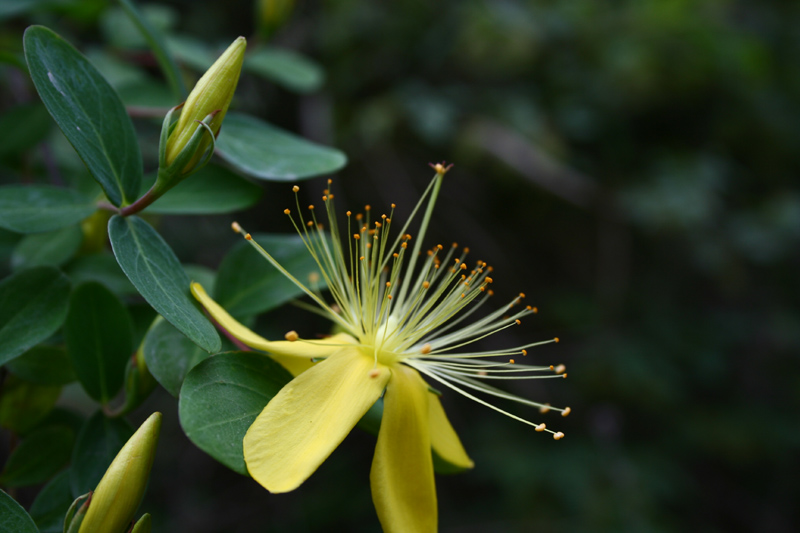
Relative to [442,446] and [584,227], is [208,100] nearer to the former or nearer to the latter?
[442,446]

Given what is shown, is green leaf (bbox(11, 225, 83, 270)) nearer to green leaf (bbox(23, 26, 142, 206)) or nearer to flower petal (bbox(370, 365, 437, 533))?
green leaf (bbox(23, 26, 142, 206))

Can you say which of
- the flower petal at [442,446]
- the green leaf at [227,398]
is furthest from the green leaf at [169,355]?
the flower petal at [442,446]

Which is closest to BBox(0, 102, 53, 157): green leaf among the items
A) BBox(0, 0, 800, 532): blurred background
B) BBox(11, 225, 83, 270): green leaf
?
BBox(11, 225, 83, 270): green leaf

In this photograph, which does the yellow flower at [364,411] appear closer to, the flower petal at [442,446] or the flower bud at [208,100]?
the flower petal at [442,446]

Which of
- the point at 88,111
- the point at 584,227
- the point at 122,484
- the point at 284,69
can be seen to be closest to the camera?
the point at 122,484

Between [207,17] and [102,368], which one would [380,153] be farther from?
[102,368]

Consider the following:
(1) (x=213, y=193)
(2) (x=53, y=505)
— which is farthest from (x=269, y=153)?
(2) (x=53, y=505)

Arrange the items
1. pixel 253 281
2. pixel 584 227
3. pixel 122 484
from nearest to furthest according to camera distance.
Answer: pixel 122 484 < pixel 253 281 < pixel 584 227
